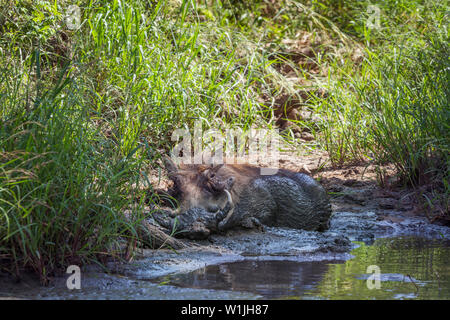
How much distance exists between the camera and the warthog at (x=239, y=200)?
4.20m

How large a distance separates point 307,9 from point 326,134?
11.0ft

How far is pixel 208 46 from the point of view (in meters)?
7.11

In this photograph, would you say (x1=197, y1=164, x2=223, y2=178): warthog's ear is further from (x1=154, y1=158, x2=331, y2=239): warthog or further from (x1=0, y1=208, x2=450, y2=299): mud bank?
(x1=0, y1=208, x2=450, y2=299): mud bank

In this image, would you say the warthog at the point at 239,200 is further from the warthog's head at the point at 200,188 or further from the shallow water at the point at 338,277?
the shallow water at the point at 338,277

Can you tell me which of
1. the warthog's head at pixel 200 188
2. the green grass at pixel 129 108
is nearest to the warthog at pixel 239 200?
the warthog's head at pixel 200 188

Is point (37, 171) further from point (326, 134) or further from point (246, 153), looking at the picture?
point (326, 134)

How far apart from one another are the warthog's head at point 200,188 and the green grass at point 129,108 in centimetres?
33

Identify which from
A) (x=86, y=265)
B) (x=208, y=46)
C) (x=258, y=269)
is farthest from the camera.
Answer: (x=208, y=46)

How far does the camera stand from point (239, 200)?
449 centimetres

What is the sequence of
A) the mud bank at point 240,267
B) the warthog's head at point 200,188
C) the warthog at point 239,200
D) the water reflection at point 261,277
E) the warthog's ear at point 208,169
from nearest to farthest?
the mud bank at point 240,267 → the water reflection at point 261,277 → the warthog at point 239,200 → the warthog's head at point 200,188 → the warthog's ear at point 208,169

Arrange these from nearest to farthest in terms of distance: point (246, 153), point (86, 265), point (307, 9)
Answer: point (86, 265), point (246, 153), point (307, 9)

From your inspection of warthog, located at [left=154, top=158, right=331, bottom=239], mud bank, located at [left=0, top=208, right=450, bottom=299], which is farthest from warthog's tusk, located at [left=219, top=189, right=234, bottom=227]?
mud bank, located at [left=0, top=208, right=450, bottom=299]

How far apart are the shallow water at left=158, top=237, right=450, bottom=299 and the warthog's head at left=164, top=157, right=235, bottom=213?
70cm
